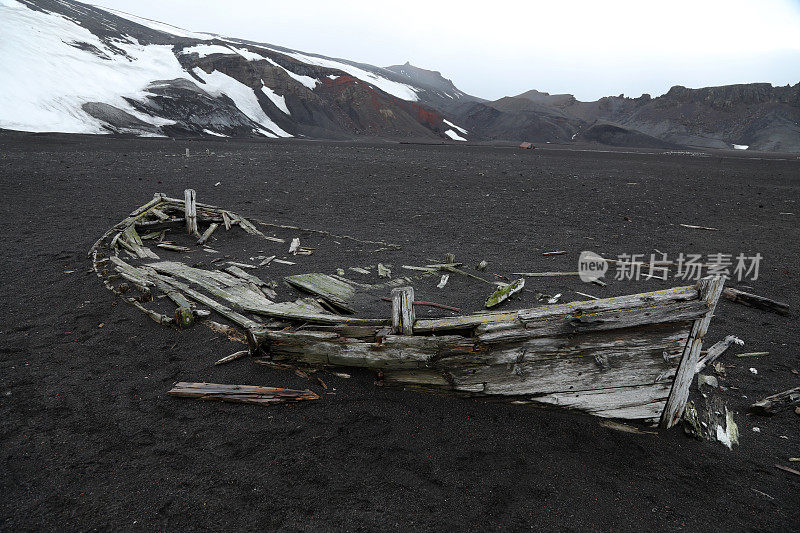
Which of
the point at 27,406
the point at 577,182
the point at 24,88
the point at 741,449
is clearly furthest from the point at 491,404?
the point at 24,88

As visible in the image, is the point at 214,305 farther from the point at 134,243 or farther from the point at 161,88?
the point at 161,88

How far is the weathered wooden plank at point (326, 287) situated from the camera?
8.29 meters

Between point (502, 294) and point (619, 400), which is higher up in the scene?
point (502, 294)

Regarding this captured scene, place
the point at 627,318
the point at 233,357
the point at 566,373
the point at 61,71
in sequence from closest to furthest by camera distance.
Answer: the point at 627,318 < the point at 566,373 < the point at 233,357 < the point at 61,71

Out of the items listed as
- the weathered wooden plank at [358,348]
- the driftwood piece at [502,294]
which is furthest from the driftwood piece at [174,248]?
the driftwood piece at [502,294]

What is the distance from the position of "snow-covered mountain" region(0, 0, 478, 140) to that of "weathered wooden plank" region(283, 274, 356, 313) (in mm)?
44993

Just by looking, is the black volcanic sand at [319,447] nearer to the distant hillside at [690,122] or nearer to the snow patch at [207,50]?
the snow patch at [207,50]

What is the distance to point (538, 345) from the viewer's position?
4664 millimetres

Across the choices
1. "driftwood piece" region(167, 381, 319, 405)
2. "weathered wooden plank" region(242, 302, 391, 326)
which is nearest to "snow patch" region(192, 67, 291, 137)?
"weathered wooden plank" region(242, 302, 391, 326)

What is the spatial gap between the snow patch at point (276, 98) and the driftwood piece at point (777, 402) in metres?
73.4

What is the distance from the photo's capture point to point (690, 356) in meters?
4.58

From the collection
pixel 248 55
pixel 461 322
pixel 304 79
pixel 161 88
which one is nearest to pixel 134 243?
pixel 461 322

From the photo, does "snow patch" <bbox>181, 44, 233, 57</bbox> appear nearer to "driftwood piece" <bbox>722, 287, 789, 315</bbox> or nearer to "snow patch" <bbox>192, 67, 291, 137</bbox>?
"snow patch" <bbox>192, 67, 291, 137</bbox>

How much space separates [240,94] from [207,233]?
63011 millimetres
